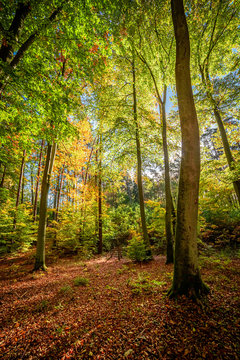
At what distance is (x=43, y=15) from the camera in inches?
185

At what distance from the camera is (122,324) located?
250cm

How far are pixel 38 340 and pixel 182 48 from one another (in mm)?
6896

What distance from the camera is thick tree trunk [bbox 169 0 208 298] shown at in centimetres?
295

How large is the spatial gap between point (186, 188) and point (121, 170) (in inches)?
242

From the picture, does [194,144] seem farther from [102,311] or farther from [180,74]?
[102,311]

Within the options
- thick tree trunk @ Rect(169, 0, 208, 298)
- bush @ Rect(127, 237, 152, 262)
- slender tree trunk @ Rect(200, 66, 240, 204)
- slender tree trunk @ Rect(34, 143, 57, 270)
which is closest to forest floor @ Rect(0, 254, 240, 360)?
thick tree trunk @ Rect(169, 0, 208, 298)

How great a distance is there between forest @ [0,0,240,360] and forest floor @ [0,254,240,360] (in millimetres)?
20

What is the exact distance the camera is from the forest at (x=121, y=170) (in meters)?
2.31

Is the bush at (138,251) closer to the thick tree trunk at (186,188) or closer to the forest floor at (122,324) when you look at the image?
the forest floor at (122,324)

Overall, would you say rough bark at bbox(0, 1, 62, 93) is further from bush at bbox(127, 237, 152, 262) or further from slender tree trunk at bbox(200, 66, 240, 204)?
bush at bbox(127, 237, 152, 262)

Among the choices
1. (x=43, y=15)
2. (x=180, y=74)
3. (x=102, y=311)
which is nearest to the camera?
(x=102, y=311)

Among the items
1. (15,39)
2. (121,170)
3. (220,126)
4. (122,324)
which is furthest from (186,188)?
(220,126)

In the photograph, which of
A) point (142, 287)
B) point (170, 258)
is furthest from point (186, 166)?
point (170, 258)

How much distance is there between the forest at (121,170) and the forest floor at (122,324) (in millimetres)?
20
